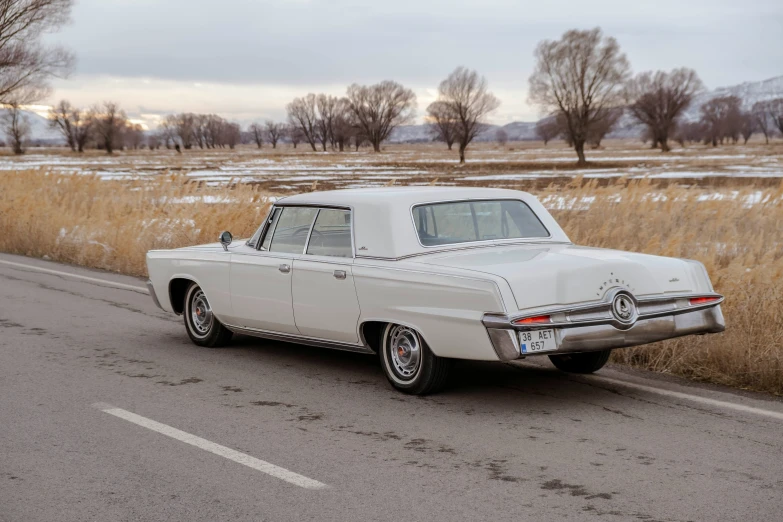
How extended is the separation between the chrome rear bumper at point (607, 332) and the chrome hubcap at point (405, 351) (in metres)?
0.81

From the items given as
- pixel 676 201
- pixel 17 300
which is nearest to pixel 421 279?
pixel 17 300

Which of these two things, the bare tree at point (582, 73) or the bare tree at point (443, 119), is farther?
the bare tree at point (443, 119)

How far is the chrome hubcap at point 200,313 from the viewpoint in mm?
8562

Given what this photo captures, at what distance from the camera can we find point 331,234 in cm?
721

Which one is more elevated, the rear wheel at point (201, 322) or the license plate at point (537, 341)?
the license plate at point (537, 341)

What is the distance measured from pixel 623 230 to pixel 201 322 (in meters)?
5.95

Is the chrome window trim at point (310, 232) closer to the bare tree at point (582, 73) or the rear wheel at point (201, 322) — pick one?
the rear wheel at point (201, 322)

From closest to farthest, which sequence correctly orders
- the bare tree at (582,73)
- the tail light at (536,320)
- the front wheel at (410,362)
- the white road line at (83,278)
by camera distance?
the tail light at (536,320) < the front wheel at (410,362) < the white road line at (83,278) < the bare tree at (582,73)

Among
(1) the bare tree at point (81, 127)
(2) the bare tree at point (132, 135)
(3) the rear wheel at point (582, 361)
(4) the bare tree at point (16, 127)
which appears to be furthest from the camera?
(2) the bare tree at point (132, 135)

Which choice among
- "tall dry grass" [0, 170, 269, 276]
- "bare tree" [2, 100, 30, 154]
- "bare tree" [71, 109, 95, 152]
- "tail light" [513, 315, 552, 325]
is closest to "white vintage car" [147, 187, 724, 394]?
"tail light" [513, 315, 552, 325]

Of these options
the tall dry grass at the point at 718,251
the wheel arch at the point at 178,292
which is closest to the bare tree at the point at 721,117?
the tall dry grass at the point at 718,251

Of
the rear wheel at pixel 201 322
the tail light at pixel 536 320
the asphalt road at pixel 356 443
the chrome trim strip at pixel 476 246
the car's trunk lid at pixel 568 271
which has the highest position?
the chrome trim strip at pixel 476 246

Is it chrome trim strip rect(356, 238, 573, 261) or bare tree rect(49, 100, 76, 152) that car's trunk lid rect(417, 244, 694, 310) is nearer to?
chrome trim strip rect(356, 238, 573, 261)

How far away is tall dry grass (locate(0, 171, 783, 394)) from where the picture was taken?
25.1 ft
